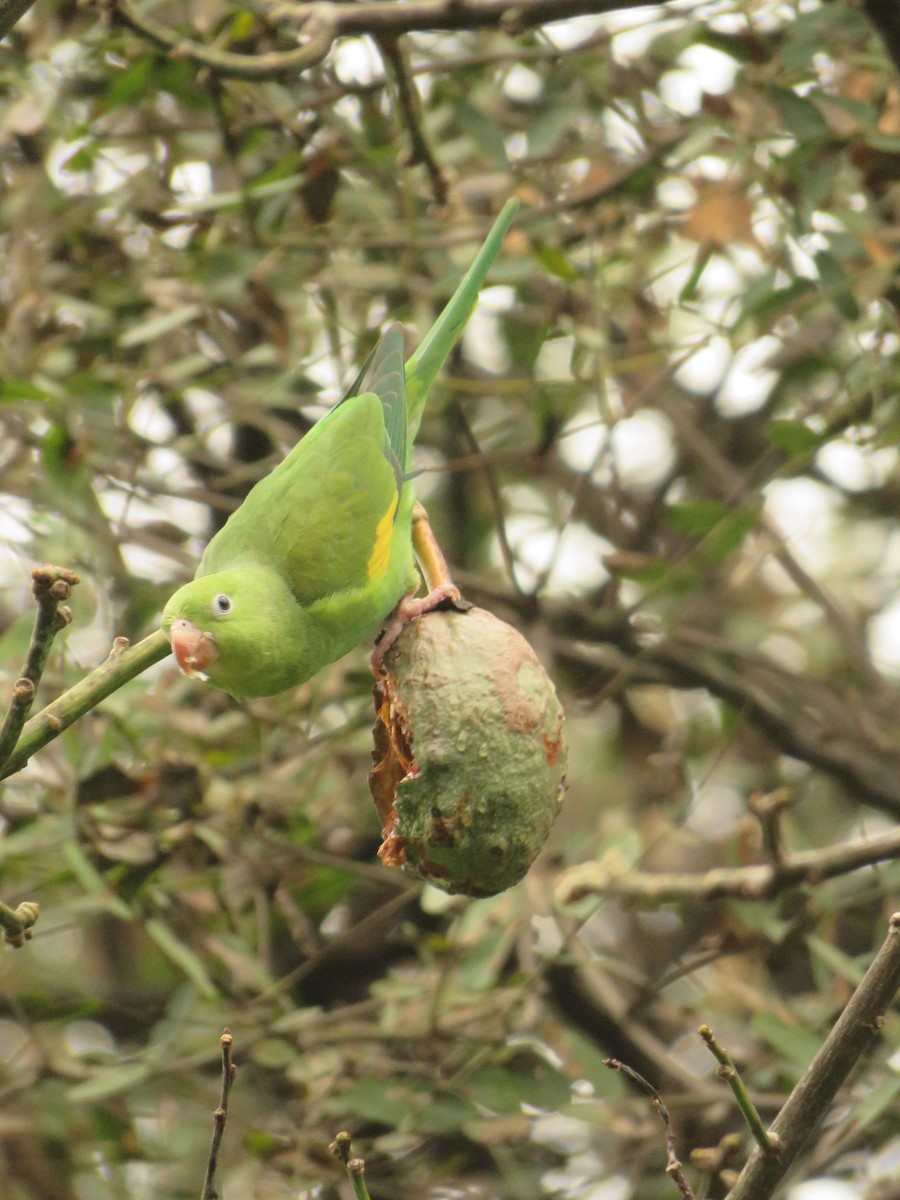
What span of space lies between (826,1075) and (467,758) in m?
0.66

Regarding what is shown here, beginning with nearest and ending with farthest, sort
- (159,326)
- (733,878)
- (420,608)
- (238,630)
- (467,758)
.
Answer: (467,758) < (238,630) < (420,608) < (733,878) < (159,326)

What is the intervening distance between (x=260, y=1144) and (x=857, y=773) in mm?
1994

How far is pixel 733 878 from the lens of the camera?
114 inches

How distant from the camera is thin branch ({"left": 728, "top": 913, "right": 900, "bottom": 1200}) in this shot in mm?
1557

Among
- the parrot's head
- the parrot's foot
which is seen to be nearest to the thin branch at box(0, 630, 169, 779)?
the parrot's head

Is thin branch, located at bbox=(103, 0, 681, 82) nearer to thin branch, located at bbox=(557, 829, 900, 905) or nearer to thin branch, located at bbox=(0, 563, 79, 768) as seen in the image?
thin branch, located at bbox=(0, 563, 79, 768)

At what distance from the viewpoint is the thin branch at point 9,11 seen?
178cm

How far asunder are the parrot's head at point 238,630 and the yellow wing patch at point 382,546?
16 centimetres

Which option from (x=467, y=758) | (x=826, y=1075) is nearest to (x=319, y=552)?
(x=467, y=758)

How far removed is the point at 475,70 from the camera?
3471 millimetres

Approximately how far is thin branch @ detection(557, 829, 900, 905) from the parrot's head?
40.8 inches

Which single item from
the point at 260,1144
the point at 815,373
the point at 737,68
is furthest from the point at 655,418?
the point at 260,1144

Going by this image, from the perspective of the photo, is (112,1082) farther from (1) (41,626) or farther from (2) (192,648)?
(1) (41,626)

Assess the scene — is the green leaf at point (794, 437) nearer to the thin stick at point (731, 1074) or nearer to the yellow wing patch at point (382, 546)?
the yellow wing patch at point (382, 546)
